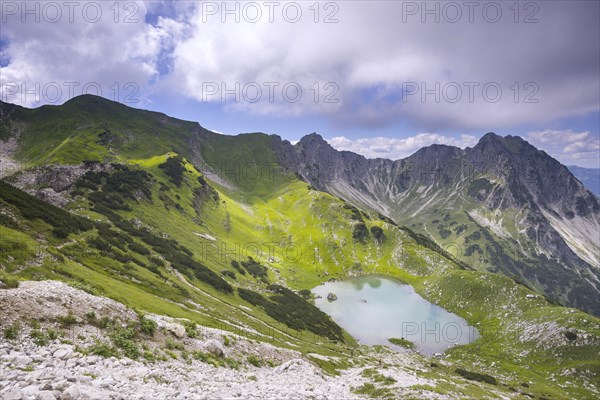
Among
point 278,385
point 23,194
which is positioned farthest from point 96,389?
point 23,194

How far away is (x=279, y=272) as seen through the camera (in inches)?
5546

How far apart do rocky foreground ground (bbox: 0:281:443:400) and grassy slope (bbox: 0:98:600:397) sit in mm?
→ 10161

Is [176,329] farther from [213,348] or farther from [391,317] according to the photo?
[391,317]

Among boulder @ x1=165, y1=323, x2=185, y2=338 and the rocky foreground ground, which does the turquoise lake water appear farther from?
boulder @ x1=165, y1=323, x2=185, y2=338

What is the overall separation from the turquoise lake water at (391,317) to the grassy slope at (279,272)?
5.86 m

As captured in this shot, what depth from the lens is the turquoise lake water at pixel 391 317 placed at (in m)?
97.4

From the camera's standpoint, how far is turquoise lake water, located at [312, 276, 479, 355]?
319ft

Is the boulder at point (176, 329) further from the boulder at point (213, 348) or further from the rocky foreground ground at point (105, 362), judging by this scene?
the boulder at point (213, 348)

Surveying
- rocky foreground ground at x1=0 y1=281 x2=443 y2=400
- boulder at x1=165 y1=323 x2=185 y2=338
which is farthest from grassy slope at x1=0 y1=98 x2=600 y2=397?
rocky foreground ground at x1=0 y1=281 x2=443 y2=400

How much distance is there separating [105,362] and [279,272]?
406 ft

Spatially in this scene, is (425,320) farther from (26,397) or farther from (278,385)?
(26,397)

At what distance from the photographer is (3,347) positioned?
16812 mm

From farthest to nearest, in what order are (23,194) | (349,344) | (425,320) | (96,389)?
(425,320), (349,344), (23,194), (96,389)

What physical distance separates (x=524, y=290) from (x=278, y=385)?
125 metres
